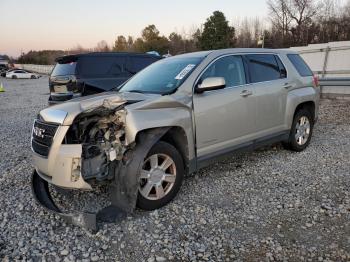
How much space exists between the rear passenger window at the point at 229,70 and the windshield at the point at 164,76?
0.23m

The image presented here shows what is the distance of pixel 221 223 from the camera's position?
3.45m

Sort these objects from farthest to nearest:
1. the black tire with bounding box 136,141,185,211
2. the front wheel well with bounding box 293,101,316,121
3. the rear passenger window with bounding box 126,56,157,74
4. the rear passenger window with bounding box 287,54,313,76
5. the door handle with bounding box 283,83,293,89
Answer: the rear passenger window with bounding box 126,56,157,74 < the front wheel well with bounding box 293,101,316,121 < the rear passenger window with bounding box 287,54,313,76 < the door handle with bounding box 283,83,293,89 < the black tire with bounding box 136,141,185,211

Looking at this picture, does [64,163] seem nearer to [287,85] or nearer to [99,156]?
[99,156]

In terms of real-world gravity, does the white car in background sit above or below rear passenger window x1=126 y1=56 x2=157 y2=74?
below

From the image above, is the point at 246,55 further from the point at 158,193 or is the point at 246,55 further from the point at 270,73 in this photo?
the point at 158,193

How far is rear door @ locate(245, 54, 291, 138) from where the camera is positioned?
16.0 feet

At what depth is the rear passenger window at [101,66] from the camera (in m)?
8.09

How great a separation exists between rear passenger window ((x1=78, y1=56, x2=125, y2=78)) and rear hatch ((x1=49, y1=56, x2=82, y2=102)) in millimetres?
212

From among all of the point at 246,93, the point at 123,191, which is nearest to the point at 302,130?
the point at 246,93

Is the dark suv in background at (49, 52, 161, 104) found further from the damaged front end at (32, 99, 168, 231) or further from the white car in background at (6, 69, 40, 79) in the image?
the white car in background at (6, 69, 40, 79)

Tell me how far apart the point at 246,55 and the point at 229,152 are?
1548 millimetres

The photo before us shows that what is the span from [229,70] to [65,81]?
15.8ft

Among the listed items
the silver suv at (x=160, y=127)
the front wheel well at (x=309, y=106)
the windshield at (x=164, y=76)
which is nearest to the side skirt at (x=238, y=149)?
the silver suv at (x=160, y=127)

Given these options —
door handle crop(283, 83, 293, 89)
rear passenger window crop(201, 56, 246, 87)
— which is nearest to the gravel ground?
door handle crop(283, 83, 293, 89)
